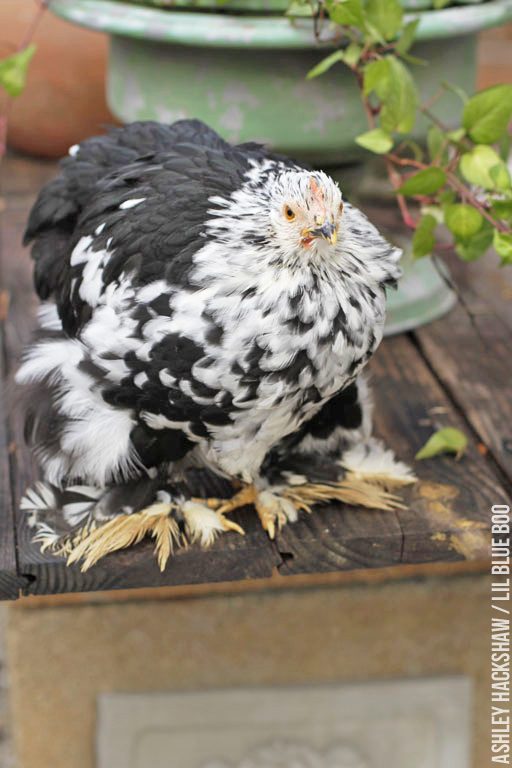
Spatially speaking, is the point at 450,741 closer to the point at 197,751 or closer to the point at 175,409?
the point at 197,751

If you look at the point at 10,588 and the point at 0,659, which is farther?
the point at 0,659

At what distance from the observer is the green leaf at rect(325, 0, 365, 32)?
4.99 ft

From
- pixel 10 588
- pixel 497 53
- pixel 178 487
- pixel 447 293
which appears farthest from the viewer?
pixel 497 53

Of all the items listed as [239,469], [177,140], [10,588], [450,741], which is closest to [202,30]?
[177,140]

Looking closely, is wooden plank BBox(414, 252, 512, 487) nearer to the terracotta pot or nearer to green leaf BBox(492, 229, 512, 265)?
green leaf BBox(492, 229, 512, 265)

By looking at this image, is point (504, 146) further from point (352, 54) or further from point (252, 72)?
point (252, 72)

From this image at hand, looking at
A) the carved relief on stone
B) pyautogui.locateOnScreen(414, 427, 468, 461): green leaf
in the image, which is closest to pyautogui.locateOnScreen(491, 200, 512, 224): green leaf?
pyautogui.locateOnScreen(414, 427, 468, 461): green leaf

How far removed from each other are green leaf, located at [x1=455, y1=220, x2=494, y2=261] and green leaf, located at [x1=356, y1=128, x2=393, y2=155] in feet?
0.60

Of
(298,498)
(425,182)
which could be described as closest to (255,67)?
(425,182)

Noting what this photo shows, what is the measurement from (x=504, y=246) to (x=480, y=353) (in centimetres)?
57

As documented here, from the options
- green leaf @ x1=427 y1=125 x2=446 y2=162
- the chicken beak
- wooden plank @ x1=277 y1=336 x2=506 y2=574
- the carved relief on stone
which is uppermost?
the chicken beak

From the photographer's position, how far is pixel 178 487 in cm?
158

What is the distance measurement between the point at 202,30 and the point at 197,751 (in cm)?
127

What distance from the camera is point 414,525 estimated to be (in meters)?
1.54
